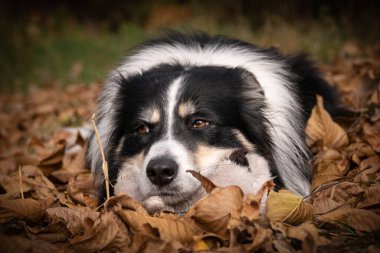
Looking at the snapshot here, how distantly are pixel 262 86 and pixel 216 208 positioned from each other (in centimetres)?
147

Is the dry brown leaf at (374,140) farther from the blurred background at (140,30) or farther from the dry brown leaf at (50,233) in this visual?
the dry brown leaf at (50,233)

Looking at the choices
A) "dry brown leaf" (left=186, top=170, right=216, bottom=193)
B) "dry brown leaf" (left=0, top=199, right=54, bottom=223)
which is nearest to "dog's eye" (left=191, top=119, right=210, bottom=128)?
"dry brown leaf" (left=186, top=170, right=216, bottom=193)

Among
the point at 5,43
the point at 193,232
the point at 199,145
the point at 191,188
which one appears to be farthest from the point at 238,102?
the point at 5,43

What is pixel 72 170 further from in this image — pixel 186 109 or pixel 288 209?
pixel 288 209

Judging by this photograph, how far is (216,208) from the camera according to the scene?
228cm

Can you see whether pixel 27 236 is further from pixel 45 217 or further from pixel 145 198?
pixel 145 198

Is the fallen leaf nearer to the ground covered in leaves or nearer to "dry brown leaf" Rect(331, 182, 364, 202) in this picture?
the ground covered in leaves

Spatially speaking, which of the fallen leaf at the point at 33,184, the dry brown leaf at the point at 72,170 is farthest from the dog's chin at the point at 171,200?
the dry brown leaf at the point at 72,170

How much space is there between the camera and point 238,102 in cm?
313

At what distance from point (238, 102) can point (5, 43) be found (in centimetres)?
1317

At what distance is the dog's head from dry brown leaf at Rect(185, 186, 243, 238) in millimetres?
347

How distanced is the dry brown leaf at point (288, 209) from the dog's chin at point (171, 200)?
0.45 meters

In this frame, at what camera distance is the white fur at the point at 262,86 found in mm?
3316

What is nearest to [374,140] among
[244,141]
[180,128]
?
[244,141]
